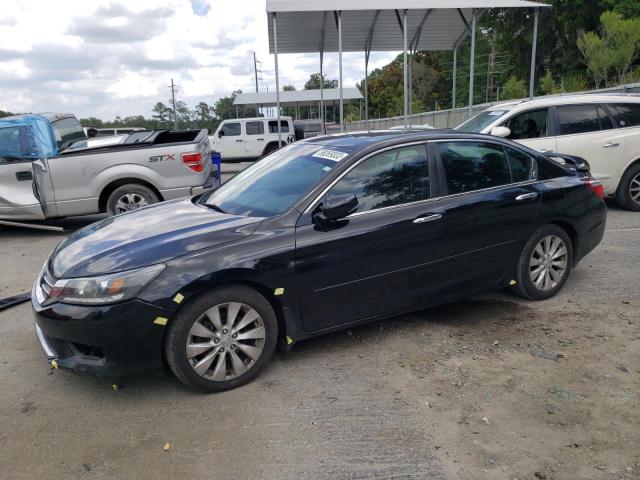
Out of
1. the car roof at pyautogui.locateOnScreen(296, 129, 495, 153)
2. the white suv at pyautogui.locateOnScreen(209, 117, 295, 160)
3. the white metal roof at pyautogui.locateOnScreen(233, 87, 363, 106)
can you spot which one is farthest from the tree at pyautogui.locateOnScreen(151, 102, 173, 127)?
Answer: the car roof at pyautogui.locateOnScreen(296, 129, 495, 153)

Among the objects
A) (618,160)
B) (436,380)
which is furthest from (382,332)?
(618,160)

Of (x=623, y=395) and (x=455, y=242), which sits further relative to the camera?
(x=455, y=242)

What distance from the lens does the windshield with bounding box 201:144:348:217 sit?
3906 mm

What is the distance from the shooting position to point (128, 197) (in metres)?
8.37

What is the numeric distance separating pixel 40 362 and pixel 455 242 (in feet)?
10.6

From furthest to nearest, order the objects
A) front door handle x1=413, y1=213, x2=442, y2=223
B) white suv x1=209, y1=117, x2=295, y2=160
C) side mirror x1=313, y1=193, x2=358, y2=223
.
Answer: white suv x1=209, y1=117, x2=295, y2=160, front door handle x1=413, y1=213, x2=442, y2=223, side mirror x1=313, y1=193, x2=358, y2=223

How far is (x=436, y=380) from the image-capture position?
3.54m

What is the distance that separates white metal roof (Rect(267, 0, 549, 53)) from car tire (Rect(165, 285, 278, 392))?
33.4 ft

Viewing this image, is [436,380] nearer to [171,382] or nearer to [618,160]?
[171,382]

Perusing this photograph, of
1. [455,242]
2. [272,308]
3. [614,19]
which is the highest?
[614,19]

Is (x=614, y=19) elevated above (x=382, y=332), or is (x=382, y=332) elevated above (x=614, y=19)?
(x=614, y=19)

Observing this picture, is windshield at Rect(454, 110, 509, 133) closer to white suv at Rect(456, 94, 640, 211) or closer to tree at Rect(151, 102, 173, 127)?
white suv at Rect(456, 94, 640, 211)

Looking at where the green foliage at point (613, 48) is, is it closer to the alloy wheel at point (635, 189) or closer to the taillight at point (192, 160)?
the alloy wheel at point (635, 189)

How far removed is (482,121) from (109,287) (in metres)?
6.99
